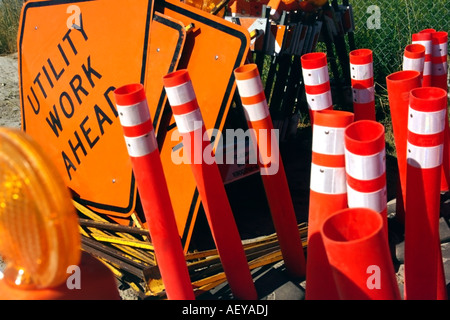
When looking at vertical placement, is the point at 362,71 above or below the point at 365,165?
below

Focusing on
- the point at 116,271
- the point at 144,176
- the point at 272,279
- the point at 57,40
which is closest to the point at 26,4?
the point at 57,40

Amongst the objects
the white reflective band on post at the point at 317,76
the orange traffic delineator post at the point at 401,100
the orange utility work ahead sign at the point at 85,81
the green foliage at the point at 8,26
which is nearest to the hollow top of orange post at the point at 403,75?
the orange traffic delineator post at the point at 401,100

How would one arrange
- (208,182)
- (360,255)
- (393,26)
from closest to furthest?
1. (360,255)
2. (208,182)
3. (393,26)

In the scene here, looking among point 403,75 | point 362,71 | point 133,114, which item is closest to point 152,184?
point 133,114

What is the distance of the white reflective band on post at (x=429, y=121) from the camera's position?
113 inches

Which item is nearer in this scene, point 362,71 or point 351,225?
point 351,225

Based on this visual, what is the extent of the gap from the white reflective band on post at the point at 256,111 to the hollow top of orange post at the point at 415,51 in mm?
1320

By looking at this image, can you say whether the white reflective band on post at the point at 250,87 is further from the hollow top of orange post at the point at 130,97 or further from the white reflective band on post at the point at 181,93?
the hollow top of orange post at the point at 130,97

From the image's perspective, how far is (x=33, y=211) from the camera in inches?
70.6

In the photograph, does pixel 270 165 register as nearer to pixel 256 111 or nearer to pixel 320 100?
pixel 256 111

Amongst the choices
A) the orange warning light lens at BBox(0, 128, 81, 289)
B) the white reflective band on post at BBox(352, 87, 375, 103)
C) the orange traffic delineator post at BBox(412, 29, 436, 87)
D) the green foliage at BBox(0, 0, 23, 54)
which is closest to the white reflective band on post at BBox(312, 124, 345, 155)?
the orange warning light lens at BBox(0, 128, 81, 289)

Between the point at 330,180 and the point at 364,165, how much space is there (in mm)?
292
